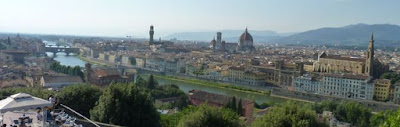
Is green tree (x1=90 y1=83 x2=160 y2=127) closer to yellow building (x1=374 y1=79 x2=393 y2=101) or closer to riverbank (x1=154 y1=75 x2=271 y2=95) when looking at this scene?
riverbank (x1=154 y1=75 x2=271 y2=95)

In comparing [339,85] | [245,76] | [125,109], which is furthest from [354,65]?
[125,109]

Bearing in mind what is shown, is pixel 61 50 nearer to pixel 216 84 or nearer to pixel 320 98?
pixel 216 84

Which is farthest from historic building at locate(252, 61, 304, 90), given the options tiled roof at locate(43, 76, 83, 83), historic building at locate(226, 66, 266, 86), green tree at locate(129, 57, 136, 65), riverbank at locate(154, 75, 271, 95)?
green tree at locate(129, 57, 136, 65)

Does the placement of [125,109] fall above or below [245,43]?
below

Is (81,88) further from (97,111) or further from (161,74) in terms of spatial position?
(161,74)

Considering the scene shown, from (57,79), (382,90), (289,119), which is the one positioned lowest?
(382,90)

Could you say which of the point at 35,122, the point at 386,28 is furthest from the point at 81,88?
the point at 386,28
